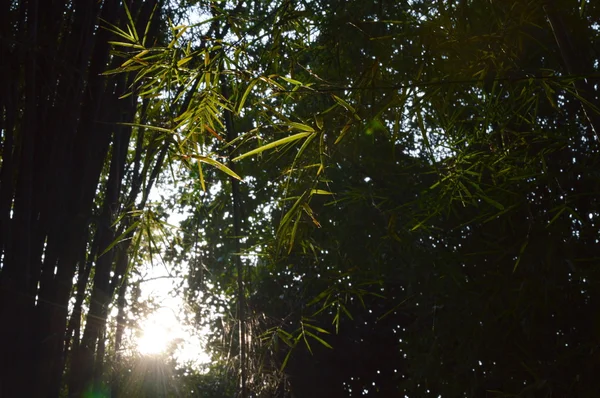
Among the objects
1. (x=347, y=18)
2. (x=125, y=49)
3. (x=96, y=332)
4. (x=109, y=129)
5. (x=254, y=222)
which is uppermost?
(x=254, y=222)

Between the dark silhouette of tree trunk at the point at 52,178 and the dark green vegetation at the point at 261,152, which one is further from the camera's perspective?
the dark silhouette of tree trunk at the point at 52,178

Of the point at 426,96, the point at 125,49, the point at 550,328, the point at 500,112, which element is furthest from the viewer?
the point at 550,328

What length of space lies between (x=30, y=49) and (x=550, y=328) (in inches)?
94.0

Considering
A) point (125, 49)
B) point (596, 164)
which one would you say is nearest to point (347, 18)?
point (125, 49)

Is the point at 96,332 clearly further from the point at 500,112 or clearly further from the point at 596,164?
the point at 596,164

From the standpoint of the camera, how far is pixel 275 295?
4891 mm

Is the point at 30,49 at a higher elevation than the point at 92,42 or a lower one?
lower

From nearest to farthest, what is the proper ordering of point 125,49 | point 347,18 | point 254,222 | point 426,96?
point 426,96 → point 347,18 → point 125,49 → point 254,222

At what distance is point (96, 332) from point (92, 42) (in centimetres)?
86

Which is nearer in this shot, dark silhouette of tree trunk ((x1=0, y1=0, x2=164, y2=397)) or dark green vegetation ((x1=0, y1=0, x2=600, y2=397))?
dark green vegetation ((x1=0, y1=0, x2=600, y2=397))

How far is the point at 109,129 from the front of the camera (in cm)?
175

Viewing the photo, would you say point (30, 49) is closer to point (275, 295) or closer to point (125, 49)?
point (125, 49)

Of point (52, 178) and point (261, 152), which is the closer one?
point (261, 152)

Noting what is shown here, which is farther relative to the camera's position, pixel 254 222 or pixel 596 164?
pixel 254 222
